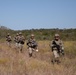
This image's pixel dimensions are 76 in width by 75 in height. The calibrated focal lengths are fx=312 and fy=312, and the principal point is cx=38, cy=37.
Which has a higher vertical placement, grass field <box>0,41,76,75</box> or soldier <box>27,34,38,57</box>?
soldier <box>27,34,38,57</box>

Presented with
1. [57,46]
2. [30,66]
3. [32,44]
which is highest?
[32,44]

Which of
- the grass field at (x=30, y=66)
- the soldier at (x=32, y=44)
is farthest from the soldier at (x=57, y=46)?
the soldier at (x=32, y=44)

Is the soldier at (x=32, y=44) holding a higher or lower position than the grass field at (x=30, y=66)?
higher

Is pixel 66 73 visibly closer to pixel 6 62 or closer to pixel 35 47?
pixel 6 62

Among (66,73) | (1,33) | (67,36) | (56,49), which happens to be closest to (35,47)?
(56,49)

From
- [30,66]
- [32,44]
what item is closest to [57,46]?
[32,44]

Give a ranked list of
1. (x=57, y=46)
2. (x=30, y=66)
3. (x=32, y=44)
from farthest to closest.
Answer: (x=32, y=44)
(x=57, y=46)
(x=30, y=66)

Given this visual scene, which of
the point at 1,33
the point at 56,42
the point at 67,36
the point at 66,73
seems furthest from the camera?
the point at 1,33

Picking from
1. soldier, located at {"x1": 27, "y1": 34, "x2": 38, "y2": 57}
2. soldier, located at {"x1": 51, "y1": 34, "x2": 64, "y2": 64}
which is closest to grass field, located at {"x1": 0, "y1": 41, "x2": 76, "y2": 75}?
soldier, located at {"x1": 51, "y1": 34, "x2": 64, "y2": 64}

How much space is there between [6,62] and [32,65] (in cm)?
131

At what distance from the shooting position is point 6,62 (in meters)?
15.3

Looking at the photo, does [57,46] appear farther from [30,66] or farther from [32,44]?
[30,66]

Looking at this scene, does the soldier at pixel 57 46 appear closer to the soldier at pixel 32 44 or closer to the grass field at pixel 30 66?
the grass field at pixel 30 66

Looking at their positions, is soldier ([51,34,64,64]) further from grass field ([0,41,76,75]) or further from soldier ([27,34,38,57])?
soldier ([27,34,38,57])
